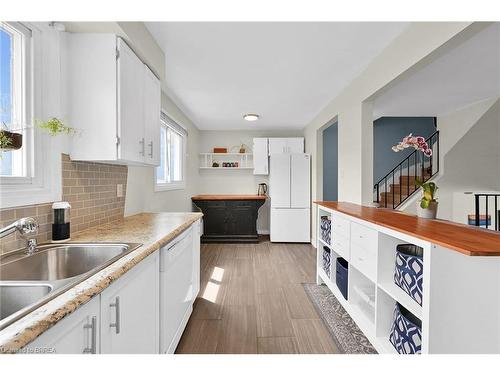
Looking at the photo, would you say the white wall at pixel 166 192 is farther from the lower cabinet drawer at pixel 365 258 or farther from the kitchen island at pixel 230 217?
the lower cabinet drawer at pixel 365 258

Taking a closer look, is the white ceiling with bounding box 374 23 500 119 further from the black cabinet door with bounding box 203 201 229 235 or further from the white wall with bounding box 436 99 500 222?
the black cabinet door with bounding box 203 201 229 235

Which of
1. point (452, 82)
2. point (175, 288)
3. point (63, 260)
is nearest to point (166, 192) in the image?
point (175, 288)

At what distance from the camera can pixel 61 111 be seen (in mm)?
1618

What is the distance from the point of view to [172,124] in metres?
3.94

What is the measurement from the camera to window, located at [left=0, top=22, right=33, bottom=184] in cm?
133

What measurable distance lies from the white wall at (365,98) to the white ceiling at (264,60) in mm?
110

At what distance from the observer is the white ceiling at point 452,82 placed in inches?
97.1

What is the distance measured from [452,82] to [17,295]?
454 centimetres

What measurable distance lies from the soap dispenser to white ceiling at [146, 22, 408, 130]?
1.45 metres

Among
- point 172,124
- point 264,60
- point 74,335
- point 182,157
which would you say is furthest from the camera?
point 182,157

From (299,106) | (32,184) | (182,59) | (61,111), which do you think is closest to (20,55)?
(61,111)

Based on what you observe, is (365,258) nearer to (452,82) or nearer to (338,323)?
(338,323)
